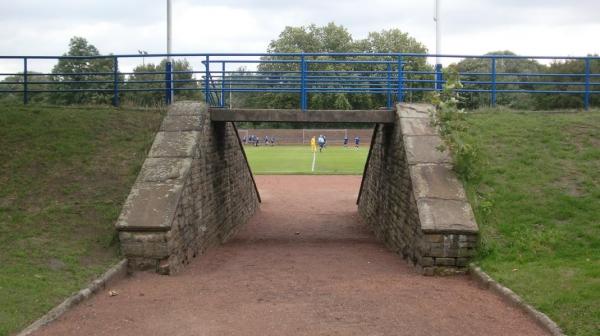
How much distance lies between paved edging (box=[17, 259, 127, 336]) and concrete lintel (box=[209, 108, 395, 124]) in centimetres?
421

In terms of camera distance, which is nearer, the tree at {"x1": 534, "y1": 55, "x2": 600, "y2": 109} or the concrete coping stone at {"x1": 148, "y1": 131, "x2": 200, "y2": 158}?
the concrete coping stone at {"x1": 148, "y1": 131, "x2": 200, "y2": 158}

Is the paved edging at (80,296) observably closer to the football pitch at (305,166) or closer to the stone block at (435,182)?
the stone block at (435,182)

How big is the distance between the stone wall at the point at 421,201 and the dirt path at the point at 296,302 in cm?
41

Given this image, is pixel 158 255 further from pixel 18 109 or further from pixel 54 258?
pixel 18 109

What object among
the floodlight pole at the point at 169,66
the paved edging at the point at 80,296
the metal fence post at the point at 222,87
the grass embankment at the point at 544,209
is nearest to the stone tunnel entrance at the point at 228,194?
the paved edging at the point at 80,296

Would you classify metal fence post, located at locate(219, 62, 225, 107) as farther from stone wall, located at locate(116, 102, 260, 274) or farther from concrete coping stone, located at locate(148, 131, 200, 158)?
concrete coping stone, located at locate(148, 131, 200, 158)

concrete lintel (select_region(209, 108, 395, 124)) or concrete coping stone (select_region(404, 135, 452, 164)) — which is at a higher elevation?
concrete lintel (select_region(209, 108, 395, 124))

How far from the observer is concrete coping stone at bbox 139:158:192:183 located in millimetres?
9719

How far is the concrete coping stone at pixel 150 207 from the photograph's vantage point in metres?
8.68

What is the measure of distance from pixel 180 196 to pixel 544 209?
236 inches

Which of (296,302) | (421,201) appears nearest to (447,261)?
(421,201)

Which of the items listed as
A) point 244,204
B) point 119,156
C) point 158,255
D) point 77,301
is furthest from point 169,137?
point 244,204

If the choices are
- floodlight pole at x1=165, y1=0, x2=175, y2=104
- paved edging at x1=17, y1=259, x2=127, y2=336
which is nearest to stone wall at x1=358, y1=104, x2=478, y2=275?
paved edging at x1=17, y1=259, x2=127, y2=336

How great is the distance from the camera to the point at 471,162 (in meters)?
9.97
